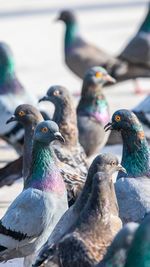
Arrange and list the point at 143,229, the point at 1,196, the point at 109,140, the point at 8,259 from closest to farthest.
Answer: the point at 143,229 < the point at 8,259 < the point at 1,196 < the point at 109,140

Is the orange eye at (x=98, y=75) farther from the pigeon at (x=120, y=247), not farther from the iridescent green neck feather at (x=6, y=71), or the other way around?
the pigeon at (x=120, y=247)

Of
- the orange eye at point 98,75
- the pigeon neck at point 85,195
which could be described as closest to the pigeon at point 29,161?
the pigeon neck at point 85,195

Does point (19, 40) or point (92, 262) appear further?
point (19, 40)

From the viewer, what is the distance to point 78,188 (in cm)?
920

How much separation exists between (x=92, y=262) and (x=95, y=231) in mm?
247

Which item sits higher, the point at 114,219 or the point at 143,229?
the point at 143,229

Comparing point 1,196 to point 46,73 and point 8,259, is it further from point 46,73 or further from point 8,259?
point 46,73

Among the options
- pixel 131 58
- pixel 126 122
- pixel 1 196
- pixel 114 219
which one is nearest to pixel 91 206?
pixel 114 219

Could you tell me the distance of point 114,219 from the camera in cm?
753

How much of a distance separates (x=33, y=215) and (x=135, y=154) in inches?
41.9

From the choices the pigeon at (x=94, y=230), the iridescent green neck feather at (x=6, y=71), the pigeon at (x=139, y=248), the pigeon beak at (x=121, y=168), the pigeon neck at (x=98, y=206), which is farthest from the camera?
the iridescent green neck feather at (x=6, y=71)

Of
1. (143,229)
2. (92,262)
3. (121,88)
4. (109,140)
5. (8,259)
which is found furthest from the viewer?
(121,88)

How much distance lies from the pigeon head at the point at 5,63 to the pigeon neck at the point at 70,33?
3.43m

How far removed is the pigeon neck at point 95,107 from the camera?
40.4ft
